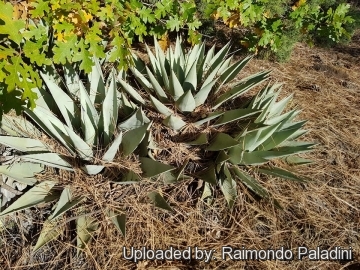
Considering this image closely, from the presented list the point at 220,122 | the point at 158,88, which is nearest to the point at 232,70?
the point at 220,122

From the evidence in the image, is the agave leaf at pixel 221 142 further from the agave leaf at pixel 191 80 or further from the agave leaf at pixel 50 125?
the agave leaf at pixel 50 125

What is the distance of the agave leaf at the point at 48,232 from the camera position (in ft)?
6.80

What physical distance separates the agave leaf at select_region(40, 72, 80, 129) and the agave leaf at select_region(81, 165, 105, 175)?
0.35m

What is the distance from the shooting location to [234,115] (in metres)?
2.48

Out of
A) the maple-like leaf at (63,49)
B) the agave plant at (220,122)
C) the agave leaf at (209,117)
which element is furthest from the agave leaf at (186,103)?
the maple-like leaf at (63,49)

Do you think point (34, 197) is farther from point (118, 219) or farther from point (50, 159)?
point (118, 219)

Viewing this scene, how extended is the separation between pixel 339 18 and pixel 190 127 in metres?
1.83

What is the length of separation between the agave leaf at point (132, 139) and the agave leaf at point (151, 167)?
121mm

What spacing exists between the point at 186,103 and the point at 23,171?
120cm

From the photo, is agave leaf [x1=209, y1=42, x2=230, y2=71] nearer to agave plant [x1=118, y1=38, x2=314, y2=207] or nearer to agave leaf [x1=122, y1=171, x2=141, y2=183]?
agave plant [x1=118, y1=38, x2=314, y2=207]

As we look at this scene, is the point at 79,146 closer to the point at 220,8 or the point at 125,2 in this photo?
the point at 125,2

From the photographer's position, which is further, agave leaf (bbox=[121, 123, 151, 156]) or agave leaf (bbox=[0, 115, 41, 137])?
agave leaf (bbox=[0, 115, 41, 137])

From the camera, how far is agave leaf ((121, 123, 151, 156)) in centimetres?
217

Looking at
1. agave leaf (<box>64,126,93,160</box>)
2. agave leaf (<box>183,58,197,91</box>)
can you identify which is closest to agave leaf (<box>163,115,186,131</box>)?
agave leaf (<box>183,58,197,91</box>)
